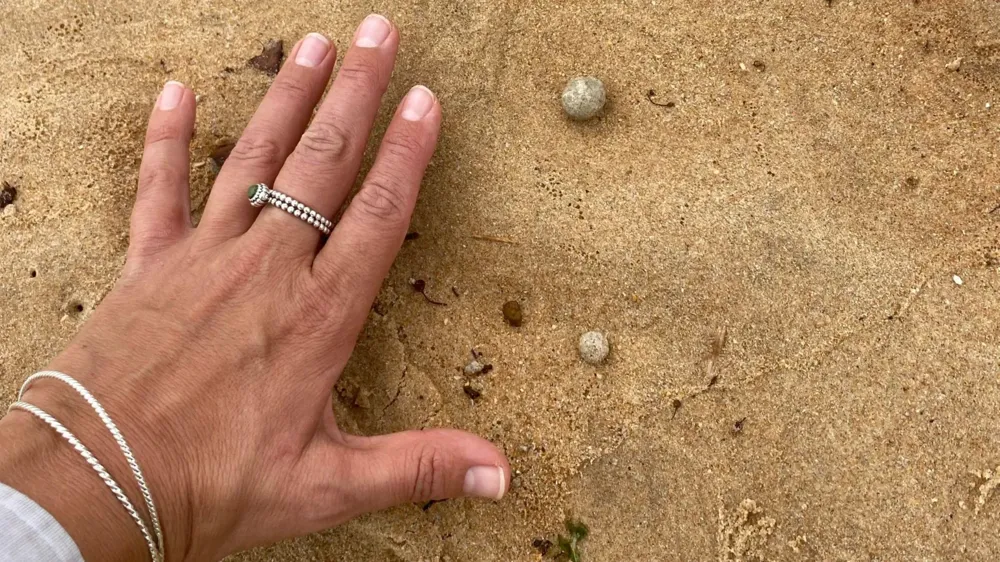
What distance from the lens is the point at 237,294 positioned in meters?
2.17

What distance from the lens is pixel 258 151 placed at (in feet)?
7.73

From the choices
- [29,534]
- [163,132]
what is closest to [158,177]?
[163,132]

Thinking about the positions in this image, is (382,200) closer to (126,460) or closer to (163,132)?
(163,132)

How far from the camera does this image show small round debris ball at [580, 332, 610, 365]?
7.83ft

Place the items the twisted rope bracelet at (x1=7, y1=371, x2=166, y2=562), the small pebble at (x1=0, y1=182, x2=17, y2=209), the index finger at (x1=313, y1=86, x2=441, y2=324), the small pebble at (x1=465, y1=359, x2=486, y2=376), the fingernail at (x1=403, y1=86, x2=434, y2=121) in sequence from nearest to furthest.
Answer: the twisted rope bracelet at (x1=7, y1=371, x2=166, y2=562) → the index finger at (x1=313, y1=86, x2=441, y2=324) → the fingernail at (x1=403, y1=86, x2=434, y2=121) → the small pebble at (x1=465, y1=359, x2=486, y2=376) → the small pebble at (x1=0, y1=182, x2=17, y2=209)

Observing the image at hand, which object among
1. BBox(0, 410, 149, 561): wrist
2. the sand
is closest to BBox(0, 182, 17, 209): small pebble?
the sand

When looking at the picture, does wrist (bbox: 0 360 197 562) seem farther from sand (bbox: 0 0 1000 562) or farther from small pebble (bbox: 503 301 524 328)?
small pebble (bbox: 503 301 524 328)

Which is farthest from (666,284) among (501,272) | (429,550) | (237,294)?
(237,294)

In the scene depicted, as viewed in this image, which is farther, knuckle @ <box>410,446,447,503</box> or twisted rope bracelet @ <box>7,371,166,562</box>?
knuckle @ <box>410,446,447,503</box>

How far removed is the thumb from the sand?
237mm

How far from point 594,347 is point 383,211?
32.3 inches

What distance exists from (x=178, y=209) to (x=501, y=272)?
1.10 m

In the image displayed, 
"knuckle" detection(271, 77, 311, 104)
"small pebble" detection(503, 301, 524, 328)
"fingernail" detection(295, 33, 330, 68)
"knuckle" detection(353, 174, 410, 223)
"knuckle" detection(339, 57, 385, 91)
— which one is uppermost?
"fingernail" detection(295, 33, 330, 68)

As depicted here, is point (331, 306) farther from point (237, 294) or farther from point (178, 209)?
point (178, 209)
